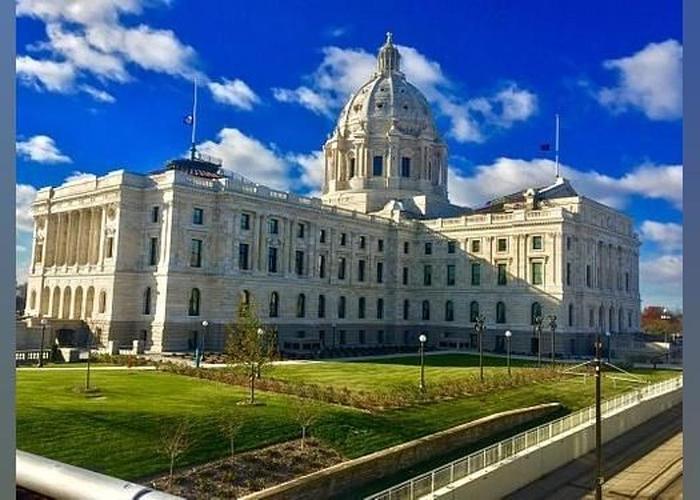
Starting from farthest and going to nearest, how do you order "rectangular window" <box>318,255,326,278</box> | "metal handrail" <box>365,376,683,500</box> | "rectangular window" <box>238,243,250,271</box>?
"rectangular window" <box>318,255,326,278</box> → "rectangular window" <box>238,243,250,271</box> → "metal handrail" <box>365,376,683,500</box>

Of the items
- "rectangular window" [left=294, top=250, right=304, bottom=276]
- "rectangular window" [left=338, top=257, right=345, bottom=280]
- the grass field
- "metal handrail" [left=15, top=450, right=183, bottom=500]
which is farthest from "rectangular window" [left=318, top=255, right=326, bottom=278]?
"metal handrail" [left=15, top=450, right=183, bottom=500]

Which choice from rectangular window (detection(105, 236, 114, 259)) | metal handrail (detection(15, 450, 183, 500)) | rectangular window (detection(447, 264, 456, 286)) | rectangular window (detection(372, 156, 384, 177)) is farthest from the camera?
rectangular window (detection(372, 156, 384, 177))

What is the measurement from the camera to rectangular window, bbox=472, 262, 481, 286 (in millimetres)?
28844

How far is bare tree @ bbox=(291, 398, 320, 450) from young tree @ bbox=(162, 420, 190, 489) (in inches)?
71.8

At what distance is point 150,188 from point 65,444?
18.4 meters

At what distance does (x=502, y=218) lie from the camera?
86.3 ft

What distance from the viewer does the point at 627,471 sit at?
949 cm

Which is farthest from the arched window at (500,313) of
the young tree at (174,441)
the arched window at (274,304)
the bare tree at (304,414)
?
the young tree at (174,441)

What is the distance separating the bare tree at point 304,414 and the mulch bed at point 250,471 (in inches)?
12.0

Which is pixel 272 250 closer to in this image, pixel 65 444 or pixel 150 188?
pixel 150 188

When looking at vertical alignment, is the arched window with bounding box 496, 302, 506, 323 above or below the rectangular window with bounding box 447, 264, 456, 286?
below

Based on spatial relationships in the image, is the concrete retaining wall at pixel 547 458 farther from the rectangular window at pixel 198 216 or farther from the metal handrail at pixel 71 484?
the rectangular window at pixel 198 216

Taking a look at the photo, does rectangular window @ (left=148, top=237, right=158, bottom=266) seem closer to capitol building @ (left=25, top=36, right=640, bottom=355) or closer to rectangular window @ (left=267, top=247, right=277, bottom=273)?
capitol building @ (left=25, top=36, right=640, bottom=355)

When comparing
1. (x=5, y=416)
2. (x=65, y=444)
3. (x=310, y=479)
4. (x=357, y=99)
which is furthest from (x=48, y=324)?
(x=357, y=99)
